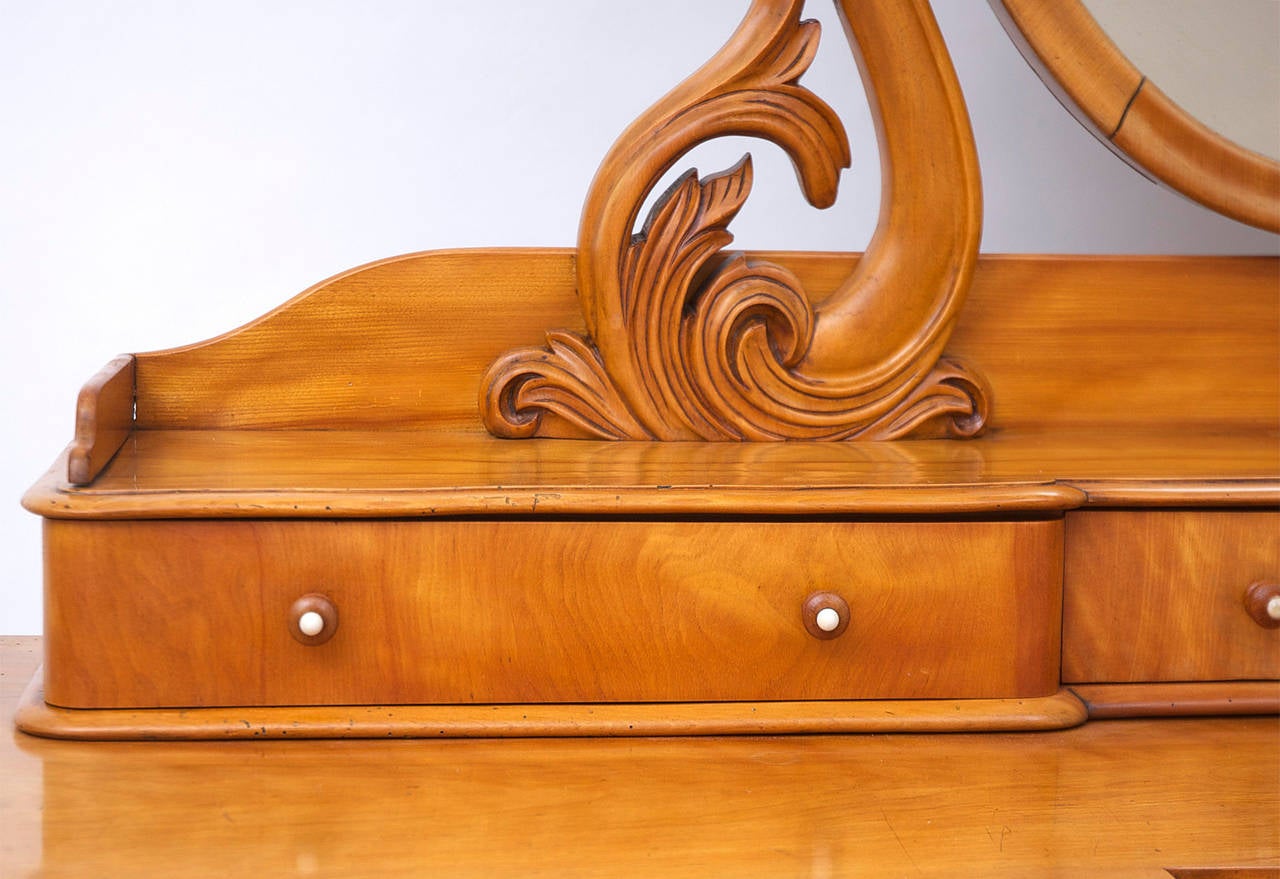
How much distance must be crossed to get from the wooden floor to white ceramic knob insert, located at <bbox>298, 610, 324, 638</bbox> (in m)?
0.07

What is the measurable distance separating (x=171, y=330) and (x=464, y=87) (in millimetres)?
421

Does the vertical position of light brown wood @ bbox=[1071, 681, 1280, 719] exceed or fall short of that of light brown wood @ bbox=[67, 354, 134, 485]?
it falls short

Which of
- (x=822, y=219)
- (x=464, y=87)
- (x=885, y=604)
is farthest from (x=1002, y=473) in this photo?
(x=464, y=87)

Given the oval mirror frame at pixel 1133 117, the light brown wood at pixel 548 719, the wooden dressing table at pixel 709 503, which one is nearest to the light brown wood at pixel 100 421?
the wooden dressing table at pixel 709 503

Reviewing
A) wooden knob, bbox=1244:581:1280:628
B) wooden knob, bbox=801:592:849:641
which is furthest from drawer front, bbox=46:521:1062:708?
wooden knob, bbox=1244:581:1280:628

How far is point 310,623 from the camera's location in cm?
75

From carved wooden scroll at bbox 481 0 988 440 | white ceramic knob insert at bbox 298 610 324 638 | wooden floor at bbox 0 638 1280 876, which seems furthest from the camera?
carved wooden scroll at bbox 481 0 988 440

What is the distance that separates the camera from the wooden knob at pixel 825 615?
777mm

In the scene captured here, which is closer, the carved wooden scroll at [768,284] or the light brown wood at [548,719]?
the light brown wood at [548,719]

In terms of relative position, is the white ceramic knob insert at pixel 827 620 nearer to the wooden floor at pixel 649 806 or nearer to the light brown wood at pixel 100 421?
the wooden floor at pixel 649 806

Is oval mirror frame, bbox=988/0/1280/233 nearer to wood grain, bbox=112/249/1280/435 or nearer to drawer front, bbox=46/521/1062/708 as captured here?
wood grain, bbox=112/249/1280/435

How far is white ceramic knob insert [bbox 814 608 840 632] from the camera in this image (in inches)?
30.5

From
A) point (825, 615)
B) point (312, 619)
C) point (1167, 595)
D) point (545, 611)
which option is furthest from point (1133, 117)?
point (312, 619)

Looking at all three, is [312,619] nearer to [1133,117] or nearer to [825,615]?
[825,615]
